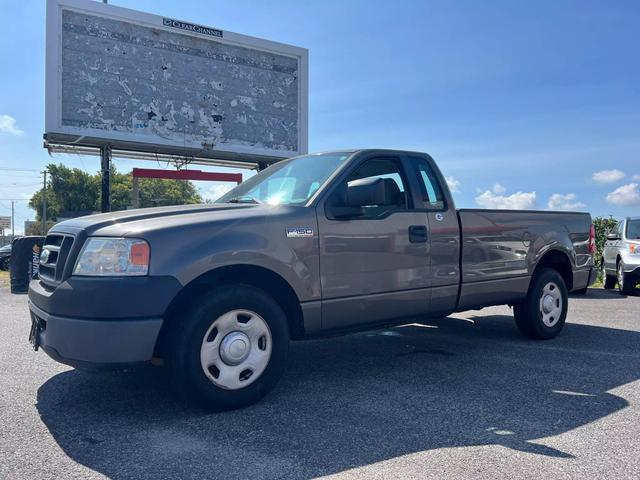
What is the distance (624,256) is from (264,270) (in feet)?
32.3

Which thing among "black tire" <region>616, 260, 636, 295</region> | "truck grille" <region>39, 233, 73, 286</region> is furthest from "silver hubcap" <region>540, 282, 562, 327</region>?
"black tire" <region>616, 260, 636, 295</region>

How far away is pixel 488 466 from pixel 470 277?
100 inches

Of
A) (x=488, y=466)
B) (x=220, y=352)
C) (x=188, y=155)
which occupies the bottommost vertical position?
(x=488, y=466)

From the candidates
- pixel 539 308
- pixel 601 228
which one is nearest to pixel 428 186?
pixel 539 308

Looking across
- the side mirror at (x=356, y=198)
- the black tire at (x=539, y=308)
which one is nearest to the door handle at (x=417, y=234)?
the side mirror at (x=356, y=198)

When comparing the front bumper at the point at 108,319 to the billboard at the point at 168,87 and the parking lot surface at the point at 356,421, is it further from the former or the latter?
the billboard at the point at 168,87

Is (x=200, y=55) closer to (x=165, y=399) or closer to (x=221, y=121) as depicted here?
(x=221, y=121)

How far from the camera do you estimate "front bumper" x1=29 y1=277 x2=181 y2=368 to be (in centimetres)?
337

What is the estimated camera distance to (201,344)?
3.60 m

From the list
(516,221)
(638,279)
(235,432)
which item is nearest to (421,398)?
(235,432)

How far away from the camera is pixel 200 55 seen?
18734mm

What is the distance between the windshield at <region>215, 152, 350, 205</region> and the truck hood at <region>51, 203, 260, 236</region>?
0.38 metres

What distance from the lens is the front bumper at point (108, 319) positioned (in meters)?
3.37

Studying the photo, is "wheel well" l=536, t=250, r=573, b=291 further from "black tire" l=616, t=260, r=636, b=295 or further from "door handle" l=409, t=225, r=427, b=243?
"black tire" l=616, t=260, r=636, b=295
